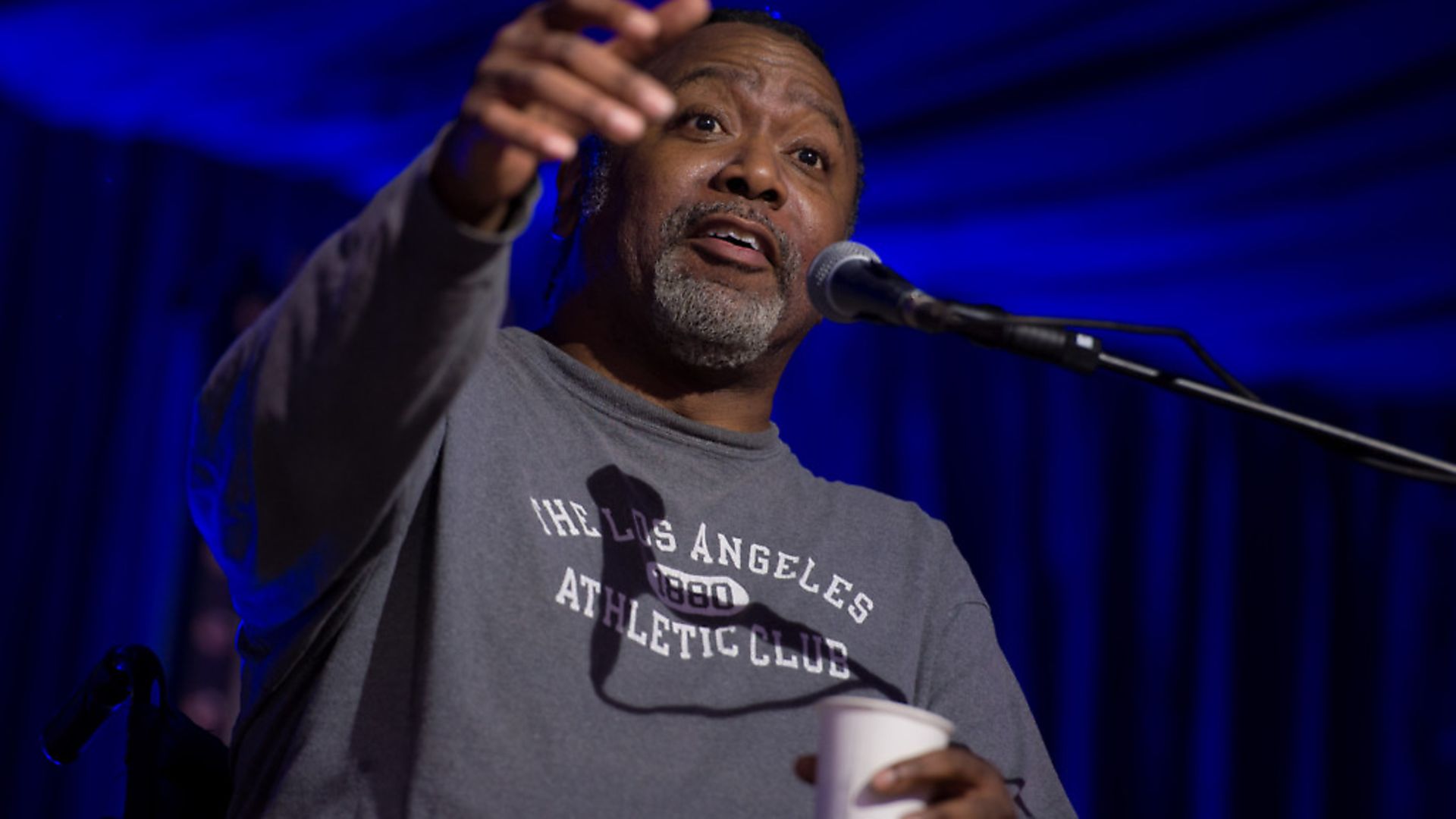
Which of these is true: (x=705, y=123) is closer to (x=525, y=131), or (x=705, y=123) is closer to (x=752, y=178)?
(x=752, y=178)

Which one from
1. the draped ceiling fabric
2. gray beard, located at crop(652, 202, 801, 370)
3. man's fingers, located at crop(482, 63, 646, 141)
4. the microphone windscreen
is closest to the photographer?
man's fingers, located at crop(482, 63, 646, 141)

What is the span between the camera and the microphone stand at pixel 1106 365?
1.11 meters

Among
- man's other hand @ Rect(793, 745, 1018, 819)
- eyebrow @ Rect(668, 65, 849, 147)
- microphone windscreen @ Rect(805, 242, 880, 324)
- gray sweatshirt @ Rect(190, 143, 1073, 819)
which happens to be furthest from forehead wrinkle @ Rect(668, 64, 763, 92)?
man's other hand @ Rect(793, 745, 1018, 819)

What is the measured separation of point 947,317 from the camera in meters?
1.10

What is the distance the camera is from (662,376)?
195 centimetres

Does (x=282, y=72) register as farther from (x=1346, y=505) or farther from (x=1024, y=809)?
(x=1346, y=505)

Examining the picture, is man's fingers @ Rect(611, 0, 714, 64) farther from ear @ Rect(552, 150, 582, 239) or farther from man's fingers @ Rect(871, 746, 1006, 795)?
ear @ Rect(552, 150, 582, 239)

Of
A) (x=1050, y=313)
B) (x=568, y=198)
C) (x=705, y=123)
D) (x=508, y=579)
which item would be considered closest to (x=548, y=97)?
(x=508, y=579)

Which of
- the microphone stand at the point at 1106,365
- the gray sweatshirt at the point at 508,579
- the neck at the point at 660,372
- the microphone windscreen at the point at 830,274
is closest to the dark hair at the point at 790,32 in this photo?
the neck at the point at 660,372

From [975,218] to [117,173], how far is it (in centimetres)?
254

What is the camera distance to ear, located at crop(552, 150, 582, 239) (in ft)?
7.17

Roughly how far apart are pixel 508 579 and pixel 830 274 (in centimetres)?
54

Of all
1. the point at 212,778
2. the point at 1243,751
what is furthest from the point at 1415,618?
the point at 212,778

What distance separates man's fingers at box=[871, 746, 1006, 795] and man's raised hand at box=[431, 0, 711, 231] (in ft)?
1.65
